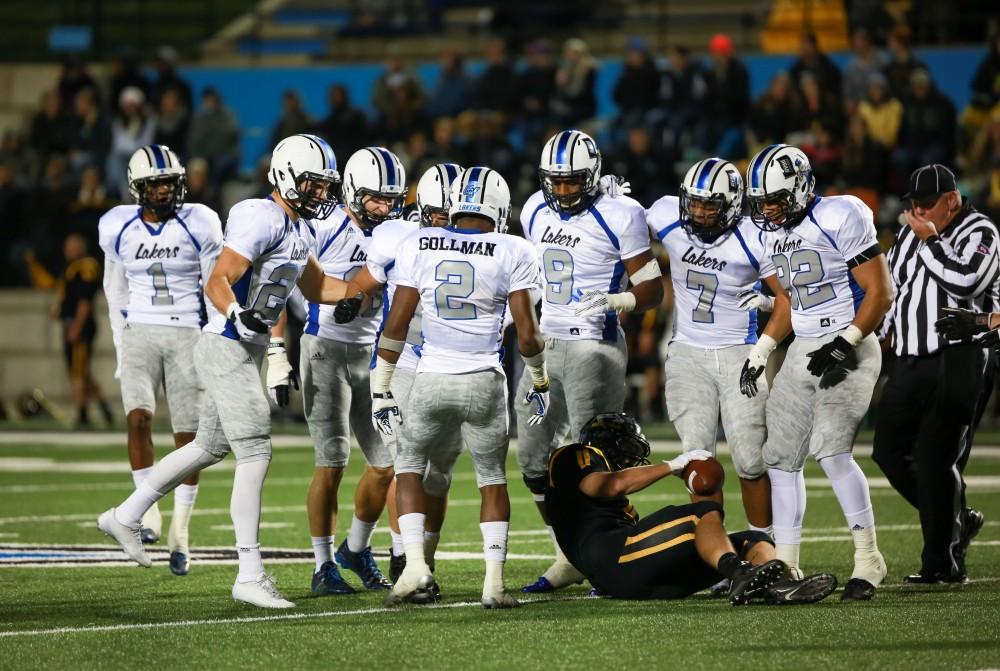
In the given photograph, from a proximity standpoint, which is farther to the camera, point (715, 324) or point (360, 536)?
point (360, 536)

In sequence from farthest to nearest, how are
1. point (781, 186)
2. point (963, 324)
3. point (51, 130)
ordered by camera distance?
1. point (51, 130)
2. point (963, 324)
3. point (781, 186)

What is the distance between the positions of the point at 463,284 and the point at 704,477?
4.39 feet

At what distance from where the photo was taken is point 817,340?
7.69m

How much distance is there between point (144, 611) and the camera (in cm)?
718

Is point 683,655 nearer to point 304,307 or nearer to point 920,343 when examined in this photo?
point 920,343

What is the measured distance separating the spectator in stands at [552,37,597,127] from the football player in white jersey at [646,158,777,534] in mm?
10975

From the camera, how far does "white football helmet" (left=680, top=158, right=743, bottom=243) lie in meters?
7.86

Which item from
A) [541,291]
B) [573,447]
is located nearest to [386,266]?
[541,291]

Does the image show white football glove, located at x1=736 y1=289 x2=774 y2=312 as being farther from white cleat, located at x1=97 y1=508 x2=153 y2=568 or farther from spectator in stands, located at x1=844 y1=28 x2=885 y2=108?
spectator in stands, located at x1=844 y1=28 x2=885 y2=108

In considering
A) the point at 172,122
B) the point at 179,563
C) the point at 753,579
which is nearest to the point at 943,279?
the point at 753,579

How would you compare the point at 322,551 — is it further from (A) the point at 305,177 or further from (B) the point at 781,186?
(B) the point at 781,186

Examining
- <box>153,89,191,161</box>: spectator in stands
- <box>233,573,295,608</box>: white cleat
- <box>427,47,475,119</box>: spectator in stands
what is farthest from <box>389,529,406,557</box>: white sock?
<box>153,89,191,161</box>: spectator in stands

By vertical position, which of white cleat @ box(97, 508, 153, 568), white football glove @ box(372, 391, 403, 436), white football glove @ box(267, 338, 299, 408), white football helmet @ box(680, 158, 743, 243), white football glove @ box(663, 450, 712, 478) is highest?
white football helmet @ box(680, 158, 743, 243)

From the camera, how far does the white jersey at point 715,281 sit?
7.99m
